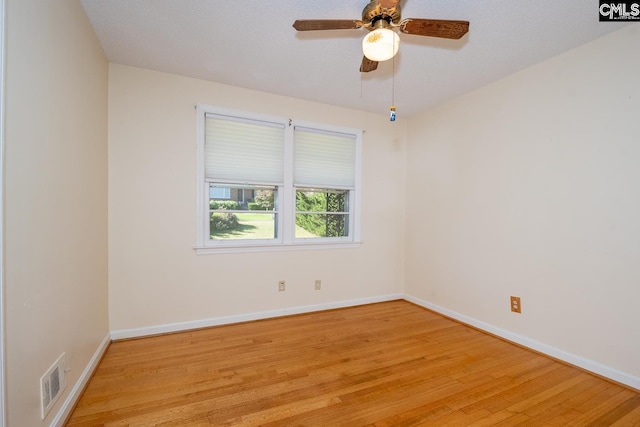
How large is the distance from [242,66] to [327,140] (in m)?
1.32

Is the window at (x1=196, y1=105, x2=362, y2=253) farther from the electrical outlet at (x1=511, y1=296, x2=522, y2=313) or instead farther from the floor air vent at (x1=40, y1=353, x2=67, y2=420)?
the electrical outlet at (x1=511, y1=296, x2=522, y2=313)

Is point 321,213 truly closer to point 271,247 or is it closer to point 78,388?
point 271,247

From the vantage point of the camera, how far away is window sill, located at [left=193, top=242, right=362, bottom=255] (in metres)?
2.91

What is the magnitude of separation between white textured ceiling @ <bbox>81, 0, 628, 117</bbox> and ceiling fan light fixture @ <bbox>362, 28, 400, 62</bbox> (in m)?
0.47

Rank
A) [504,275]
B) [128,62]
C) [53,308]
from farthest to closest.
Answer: [504,275], [128,62], [53,308]

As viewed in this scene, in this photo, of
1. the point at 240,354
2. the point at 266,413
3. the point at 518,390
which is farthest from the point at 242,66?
the point at 518,390

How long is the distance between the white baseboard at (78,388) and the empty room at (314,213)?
0.05 ft

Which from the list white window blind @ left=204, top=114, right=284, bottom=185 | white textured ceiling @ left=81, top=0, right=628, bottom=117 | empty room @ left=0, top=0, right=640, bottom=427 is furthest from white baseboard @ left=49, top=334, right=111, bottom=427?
white textured ceiling @ left=81, top=0, right=628, bottom=117

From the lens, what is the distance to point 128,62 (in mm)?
2543

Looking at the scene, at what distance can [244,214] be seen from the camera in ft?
10.4

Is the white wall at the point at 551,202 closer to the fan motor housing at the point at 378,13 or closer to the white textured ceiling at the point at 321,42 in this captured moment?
the white textured ceiling at the point at 321,42

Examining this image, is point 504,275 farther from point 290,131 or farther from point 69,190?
point 69,190

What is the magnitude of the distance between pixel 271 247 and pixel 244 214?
0.49 m

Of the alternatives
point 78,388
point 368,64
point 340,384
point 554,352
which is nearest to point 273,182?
point 368,64
